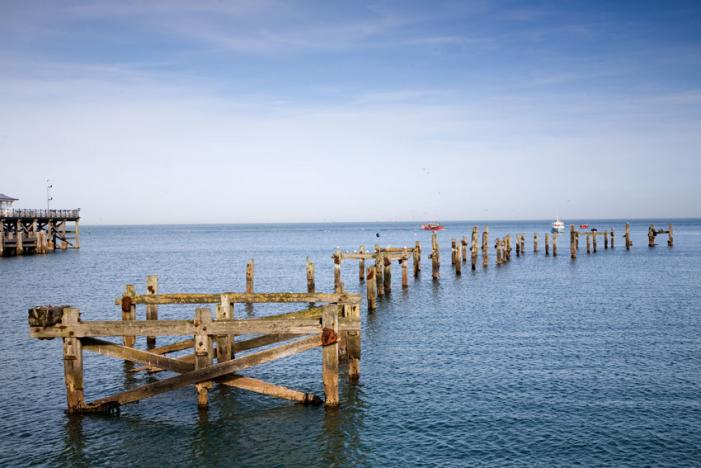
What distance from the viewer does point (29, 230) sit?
9006 centimetres

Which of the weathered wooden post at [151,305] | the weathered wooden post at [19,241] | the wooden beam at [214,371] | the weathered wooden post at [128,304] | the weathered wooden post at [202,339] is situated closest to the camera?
the weathered wooden post at [202,339]

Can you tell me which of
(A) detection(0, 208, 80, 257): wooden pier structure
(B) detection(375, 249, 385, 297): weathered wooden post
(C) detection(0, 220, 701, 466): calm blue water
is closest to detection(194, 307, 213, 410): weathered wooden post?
(C) detection(0, 220, 701, 466): calm blue water

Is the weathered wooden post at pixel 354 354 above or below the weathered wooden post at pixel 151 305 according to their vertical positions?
below

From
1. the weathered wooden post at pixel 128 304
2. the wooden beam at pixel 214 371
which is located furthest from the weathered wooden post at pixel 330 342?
the weathered wooden post at pixel 128 304

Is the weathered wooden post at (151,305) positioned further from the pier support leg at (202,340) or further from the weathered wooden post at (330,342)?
the weathered wooden post at (330,342)

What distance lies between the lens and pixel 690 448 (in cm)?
1448

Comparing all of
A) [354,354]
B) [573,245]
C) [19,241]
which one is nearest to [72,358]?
[354,354]

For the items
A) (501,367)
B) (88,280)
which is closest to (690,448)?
(501,367)

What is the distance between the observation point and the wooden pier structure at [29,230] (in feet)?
269

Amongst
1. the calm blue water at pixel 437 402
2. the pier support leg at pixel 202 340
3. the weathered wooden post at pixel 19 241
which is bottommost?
the calm blue water at pixel 437 402

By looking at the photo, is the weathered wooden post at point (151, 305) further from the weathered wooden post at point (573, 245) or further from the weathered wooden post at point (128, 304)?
the weathered wooden post at point (573, 245)

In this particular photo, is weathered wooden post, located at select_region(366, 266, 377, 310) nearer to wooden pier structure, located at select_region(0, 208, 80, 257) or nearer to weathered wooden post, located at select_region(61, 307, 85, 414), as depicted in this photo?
weathered wooden post, located at select_region(61, 307, 85, 414)

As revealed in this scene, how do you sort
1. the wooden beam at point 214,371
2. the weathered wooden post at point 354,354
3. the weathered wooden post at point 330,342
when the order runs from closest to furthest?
the wooden beam at point 214,371 → the weathered wooden post at point 330,342 → the weathered wooden post at point 354,354

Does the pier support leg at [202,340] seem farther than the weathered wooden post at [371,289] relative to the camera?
No
